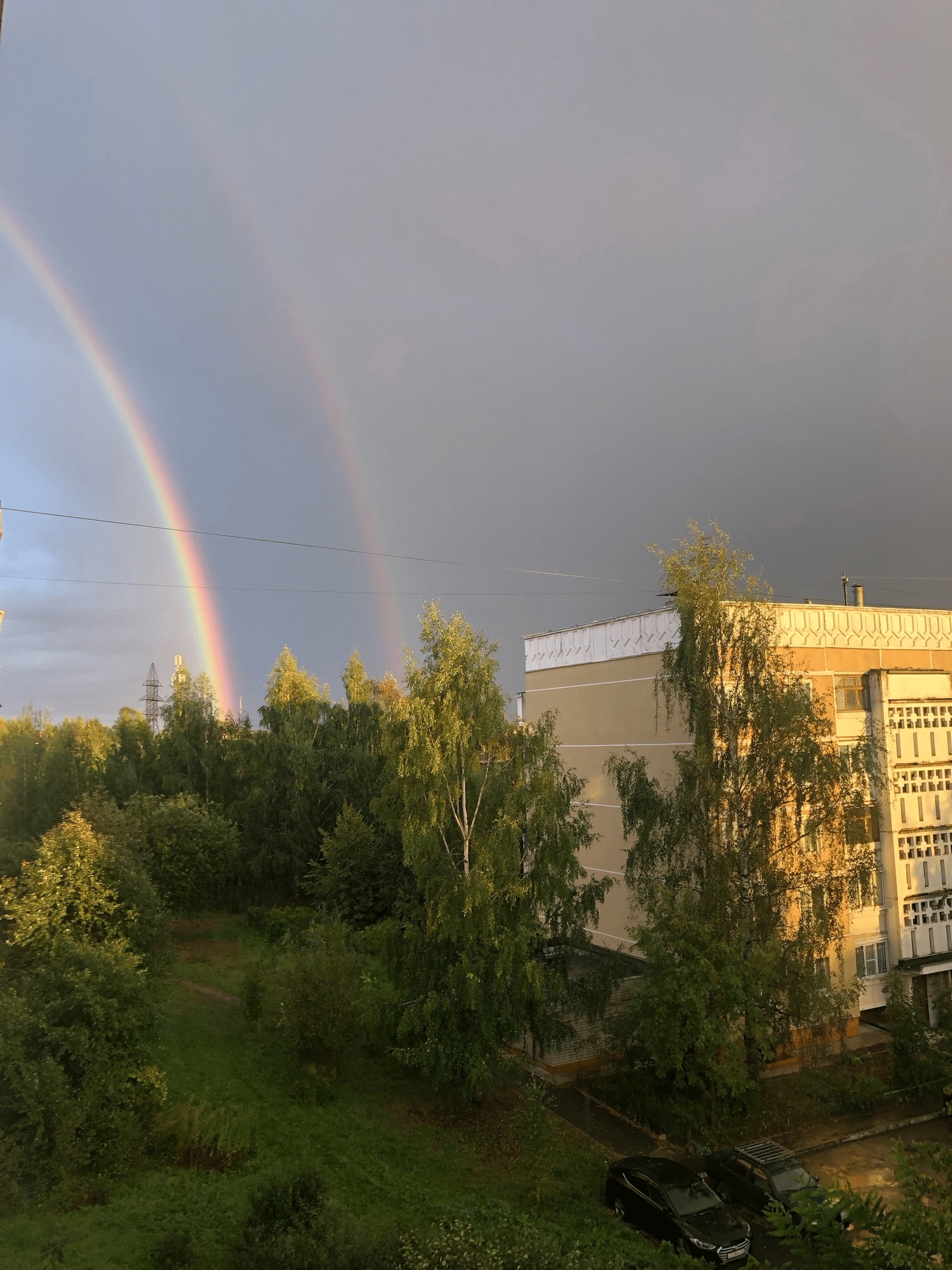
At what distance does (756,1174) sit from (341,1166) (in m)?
8.26

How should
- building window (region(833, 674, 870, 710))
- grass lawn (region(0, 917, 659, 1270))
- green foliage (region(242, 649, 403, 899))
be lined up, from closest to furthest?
1. grass lawn (region(0, 917, 659, 1270))
2. building window (region(833, 674, 870, 710))
3. green foliage (region(242, 649, 403, 899))

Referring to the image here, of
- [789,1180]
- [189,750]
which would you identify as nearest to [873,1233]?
[789,1180]

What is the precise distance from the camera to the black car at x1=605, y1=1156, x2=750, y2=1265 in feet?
45.6

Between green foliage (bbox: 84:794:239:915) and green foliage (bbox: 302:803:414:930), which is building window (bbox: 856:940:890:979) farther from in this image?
green foliage (bbox: 84:794:239:915)

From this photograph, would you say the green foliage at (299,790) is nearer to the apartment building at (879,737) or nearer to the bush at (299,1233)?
the apartment building at (879,737)

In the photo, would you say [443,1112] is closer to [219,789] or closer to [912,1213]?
[912,1213]

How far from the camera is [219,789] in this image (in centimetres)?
4584

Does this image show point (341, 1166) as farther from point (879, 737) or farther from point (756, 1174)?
point (879, 737)

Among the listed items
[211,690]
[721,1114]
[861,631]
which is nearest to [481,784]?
[721,1114]

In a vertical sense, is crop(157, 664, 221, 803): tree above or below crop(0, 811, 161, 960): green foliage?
above

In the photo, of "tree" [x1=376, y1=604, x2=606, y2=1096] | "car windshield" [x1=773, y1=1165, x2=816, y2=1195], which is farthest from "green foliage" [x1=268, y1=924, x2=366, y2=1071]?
"car windshield" [x1=773, y1=1165, x2=816, y2=1195]

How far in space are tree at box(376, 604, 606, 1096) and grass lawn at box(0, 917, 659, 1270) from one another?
1.49 metres

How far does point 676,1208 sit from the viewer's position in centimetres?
1439

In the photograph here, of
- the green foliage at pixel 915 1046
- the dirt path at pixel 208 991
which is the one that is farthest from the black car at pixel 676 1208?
the dirt path at pixel 208 991
